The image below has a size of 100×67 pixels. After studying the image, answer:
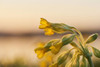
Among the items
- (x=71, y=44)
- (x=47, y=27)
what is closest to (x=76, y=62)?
(x=71, y=44)

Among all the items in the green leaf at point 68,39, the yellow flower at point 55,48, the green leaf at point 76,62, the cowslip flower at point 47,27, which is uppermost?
the cowslip flower at point 47,27

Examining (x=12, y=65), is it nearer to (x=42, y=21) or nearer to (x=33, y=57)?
(x=33, y=57)

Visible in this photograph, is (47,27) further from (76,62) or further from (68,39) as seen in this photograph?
(76,62)

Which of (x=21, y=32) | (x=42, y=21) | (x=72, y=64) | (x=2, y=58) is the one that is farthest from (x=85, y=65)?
(x=21, y=32)

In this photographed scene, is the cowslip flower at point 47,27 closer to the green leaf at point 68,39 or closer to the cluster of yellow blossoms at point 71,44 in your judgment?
the cluster of yellow blossoms at point 71,44

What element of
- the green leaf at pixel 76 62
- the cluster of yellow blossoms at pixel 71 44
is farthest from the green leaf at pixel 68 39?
the green leaf at pixel 76 62

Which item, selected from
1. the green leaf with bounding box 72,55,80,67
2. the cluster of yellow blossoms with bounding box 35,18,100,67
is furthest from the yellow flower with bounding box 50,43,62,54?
the green leaf with bounding box 72,55,80,67

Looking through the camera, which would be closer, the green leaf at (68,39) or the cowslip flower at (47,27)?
the green leaf at (68,39)

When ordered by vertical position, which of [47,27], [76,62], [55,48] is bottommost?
[76,62]

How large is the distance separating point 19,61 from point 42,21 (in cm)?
347

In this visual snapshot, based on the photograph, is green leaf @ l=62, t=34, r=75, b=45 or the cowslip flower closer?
green leaf @ l=62, t=34, r=75, b=45

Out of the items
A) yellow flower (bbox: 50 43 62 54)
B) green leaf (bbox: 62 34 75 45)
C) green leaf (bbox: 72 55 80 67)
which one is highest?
green leaf (bbox: 62 34 75 45)

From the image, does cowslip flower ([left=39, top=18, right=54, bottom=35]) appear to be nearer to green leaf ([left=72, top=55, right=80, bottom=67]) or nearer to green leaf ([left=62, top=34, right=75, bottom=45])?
green leaf ([left=62, top=34, right=75, bottom=45])

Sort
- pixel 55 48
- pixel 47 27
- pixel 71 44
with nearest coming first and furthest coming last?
pixel 55 48
pixel 71 44
pixel 47 27
